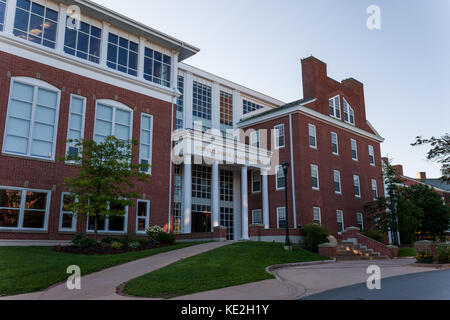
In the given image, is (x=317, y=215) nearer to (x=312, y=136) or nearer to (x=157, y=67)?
(x=312, y=136)

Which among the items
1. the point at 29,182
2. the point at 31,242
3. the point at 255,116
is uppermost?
the point at 255,116

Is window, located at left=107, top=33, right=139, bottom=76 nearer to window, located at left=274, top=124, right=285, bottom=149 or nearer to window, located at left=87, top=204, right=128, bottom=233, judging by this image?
window, located at left=87, top=204, right=128, bottom=233

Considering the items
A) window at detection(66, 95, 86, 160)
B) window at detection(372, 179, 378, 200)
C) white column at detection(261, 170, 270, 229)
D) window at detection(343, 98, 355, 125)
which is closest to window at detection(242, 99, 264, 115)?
window at detection(343, 98, 355, 125)

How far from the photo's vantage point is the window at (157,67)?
2641 centimetres

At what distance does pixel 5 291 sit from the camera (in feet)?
34.4

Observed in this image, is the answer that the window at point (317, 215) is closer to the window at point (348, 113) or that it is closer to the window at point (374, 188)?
the window at point (374, 188)

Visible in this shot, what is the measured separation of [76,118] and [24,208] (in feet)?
18.6

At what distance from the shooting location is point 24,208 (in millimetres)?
19438

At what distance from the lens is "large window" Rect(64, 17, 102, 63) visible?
897 inches

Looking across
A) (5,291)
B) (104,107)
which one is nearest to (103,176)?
(104,107)
